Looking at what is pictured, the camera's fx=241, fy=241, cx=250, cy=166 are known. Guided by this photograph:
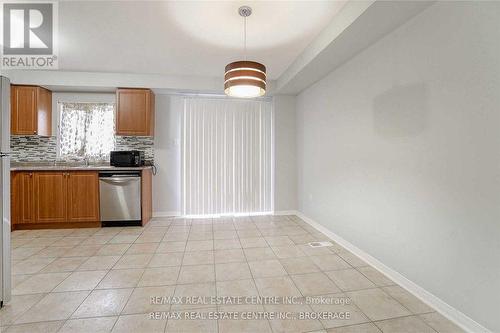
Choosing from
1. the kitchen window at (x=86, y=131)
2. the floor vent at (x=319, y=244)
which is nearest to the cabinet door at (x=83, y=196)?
the kitchen window at (x=86, y=131)

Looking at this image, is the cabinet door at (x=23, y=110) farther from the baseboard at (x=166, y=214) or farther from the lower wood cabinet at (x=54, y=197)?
the baseboard at (x=166, y=214)

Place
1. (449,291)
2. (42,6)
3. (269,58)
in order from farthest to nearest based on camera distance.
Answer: (269,58), (42,6), (449,291)

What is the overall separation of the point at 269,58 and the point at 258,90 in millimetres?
1535

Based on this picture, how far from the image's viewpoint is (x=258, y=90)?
256cm

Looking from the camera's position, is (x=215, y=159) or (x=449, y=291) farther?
(x=215, y=159)

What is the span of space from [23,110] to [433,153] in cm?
598

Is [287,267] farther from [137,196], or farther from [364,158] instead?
[137,196]

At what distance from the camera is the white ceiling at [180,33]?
2.48 meters

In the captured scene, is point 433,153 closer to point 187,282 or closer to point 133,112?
point 187,282

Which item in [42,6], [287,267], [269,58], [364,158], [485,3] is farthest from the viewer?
[269,58]

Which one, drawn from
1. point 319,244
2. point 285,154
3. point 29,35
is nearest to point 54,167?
point 29,35

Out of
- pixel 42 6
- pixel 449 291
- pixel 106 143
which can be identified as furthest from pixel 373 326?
pixel 106 143

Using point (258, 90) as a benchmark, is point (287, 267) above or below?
below

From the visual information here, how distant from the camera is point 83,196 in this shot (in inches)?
162
